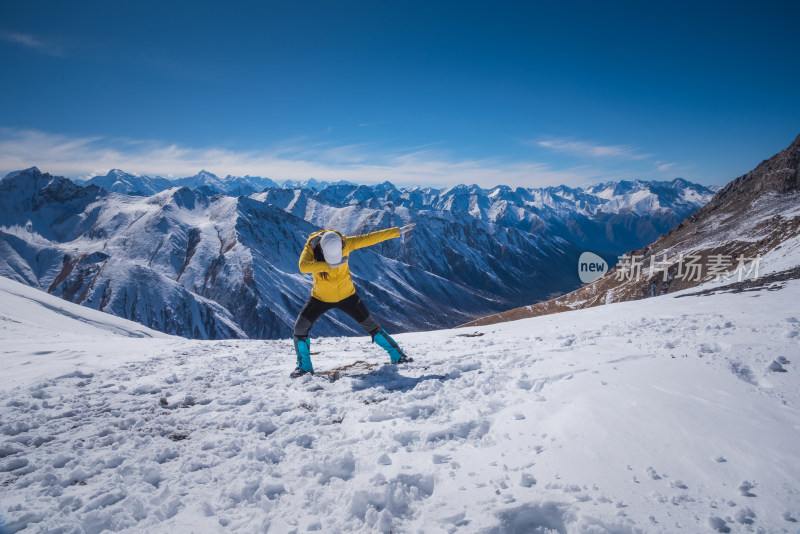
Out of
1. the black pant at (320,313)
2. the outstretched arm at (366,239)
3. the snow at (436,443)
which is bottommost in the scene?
the snow at (436,443)

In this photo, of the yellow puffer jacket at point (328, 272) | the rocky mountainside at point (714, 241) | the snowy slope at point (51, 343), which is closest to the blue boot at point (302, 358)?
the yellow puffer jacket at point (328, 272)

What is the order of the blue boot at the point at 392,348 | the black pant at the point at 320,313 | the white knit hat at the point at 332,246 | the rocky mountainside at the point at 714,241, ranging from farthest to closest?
1. the rocky mountainside at the point at 714,241
2. the blue boot at the point at 392,348
3. the black pant at the point at 320,313
4. the white knit hat at the point at 332,246

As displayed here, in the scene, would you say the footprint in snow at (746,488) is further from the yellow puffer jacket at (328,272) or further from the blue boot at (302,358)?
the blue boot at (302,358)

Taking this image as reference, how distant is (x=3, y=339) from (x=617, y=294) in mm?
114442

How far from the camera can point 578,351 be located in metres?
8.75

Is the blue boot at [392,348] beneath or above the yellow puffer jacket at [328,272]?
beneath

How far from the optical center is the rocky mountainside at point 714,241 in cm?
8619

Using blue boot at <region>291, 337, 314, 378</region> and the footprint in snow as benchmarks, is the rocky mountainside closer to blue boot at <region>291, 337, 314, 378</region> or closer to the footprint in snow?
the footprint in snow

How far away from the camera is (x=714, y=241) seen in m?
108

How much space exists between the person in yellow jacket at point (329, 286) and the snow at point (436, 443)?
0.88 m

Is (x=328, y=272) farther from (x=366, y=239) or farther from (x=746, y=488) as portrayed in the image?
(x=746, y=488)

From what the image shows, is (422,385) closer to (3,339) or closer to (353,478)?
(353,478)

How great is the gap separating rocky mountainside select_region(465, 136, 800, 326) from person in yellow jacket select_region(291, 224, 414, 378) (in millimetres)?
86177

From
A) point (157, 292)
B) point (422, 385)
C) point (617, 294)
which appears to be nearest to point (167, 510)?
point (422, 385)
